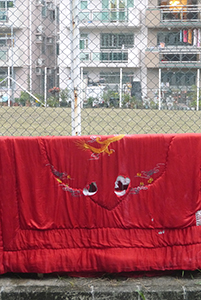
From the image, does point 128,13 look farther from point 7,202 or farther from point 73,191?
point 7,202

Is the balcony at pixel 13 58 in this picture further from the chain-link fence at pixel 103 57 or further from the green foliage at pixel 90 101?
the green foliage at pixel 90 101

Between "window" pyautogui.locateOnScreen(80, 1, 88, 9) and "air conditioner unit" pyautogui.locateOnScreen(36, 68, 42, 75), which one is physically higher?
"window" pyautogui.locateOnScreen(80, 1, 88, 9)

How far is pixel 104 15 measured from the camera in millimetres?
2256

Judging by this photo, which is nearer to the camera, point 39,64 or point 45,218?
point 45,218

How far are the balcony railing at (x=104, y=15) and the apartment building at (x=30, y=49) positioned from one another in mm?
215

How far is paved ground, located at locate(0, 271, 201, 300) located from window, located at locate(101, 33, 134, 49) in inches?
63.8

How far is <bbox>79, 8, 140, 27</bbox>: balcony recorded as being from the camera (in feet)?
7.42

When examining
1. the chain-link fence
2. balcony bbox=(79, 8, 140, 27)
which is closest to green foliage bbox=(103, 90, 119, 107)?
the chain-link fence

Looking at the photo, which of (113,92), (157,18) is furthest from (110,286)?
(157,18)

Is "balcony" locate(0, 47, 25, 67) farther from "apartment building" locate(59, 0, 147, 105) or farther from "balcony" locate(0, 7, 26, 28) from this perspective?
"apartment building" locate(59, 0, 147, 105)

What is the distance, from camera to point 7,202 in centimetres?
194

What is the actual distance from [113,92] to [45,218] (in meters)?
1.07

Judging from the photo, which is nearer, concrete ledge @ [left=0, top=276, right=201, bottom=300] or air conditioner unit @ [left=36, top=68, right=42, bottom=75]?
concrete ledge @ [left=0, top=276, right=201, bottom=300]

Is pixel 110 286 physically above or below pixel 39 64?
below
